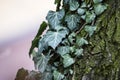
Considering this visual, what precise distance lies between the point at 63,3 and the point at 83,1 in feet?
0.42

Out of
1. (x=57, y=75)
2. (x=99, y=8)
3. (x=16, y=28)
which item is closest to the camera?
A: (x=99, y=8)

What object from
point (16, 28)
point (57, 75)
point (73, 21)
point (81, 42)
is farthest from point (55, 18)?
point (16, 28)

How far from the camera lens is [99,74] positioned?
1387mm

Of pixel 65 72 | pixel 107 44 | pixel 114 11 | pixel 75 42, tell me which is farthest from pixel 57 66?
pixel 114 11

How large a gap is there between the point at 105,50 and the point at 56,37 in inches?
11.6

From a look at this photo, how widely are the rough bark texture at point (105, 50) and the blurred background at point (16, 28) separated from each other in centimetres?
98

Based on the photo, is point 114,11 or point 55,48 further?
point 55,48

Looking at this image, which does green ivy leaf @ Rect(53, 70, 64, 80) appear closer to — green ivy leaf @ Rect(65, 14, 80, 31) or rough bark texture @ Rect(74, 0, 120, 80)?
rough bark texture @ Rect(74, 0, 120, 80)

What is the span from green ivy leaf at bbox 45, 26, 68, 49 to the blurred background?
871 millimetres

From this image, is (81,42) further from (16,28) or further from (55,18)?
(16,28)

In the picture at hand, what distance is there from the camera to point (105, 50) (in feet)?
4.43

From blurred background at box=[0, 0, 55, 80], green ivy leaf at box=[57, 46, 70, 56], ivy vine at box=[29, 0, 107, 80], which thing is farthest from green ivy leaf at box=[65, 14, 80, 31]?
blurred background at box=[0, 0, 55, 80]

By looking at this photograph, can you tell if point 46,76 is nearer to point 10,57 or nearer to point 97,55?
point 97,55

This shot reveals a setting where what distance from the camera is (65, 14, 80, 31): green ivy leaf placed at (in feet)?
4.58
